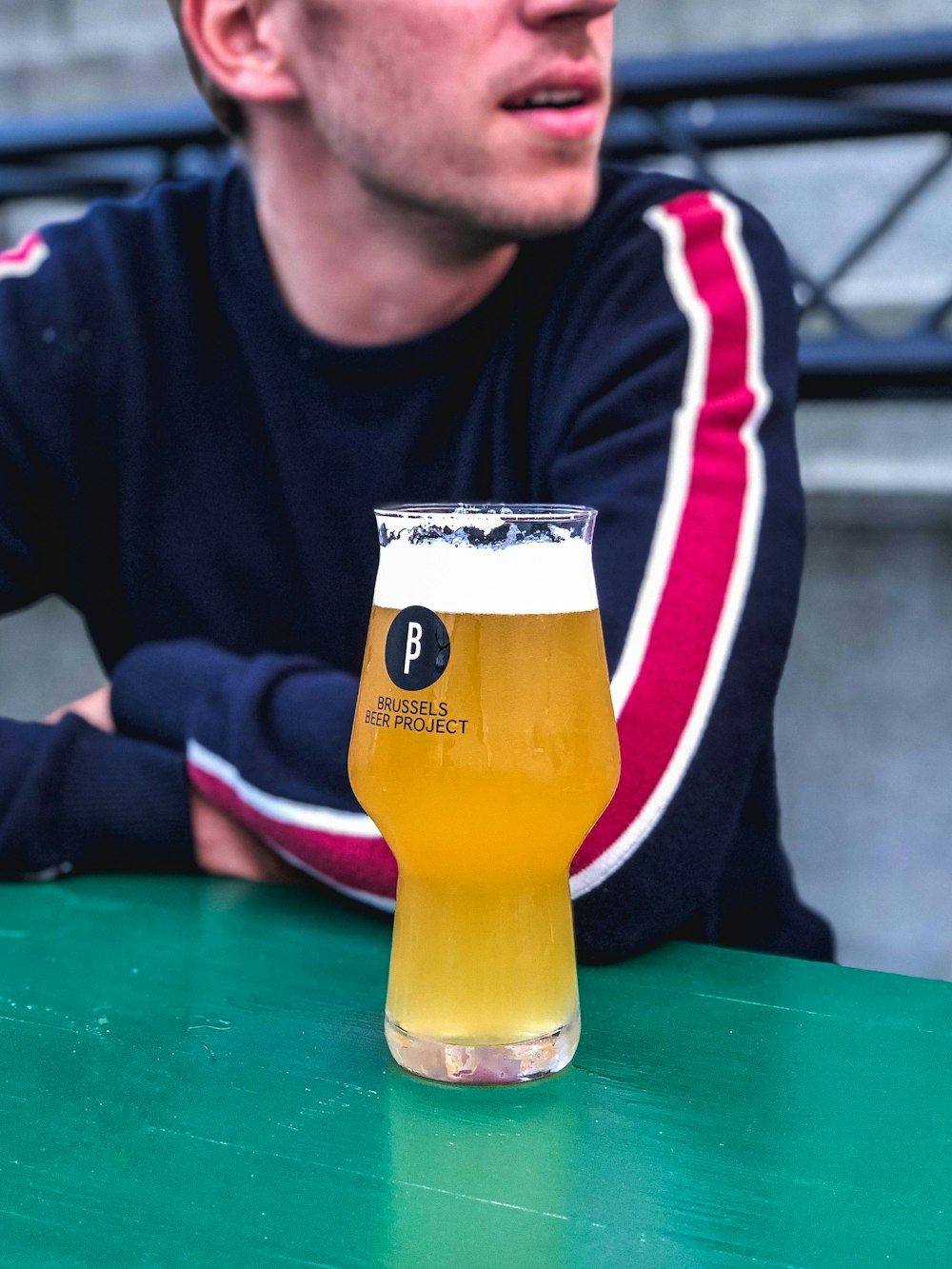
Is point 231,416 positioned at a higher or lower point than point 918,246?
lower

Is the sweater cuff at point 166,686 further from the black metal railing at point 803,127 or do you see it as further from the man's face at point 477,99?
the black metal railing at point 803,127

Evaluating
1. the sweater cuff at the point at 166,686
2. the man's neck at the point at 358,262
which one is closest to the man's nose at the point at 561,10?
the man's neck at the point at 358,262

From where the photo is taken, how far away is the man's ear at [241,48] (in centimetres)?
150

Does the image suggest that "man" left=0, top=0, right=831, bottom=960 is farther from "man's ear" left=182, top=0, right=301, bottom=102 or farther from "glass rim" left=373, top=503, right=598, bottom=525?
"glass rim" left=373, top=503, right=598, bottom=525

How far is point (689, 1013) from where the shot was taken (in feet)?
2.55

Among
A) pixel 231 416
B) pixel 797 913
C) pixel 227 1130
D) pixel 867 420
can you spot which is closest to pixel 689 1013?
pixel 227 1130

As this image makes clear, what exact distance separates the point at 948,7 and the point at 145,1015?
2953 millimetres

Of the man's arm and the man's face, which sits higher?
the man's face

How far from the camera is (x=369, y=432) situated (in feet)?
4.94

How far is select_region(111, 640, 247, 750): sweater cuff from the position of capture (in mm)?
1183

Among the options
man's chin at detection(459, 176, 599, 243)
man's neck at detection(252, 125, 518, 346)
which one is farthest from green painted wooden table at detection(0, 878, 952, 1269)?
man's neck at detection(252, 125, 518, 346)

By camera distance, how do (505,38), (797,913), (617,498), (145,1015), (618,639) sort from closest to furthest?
(145,1015) < (618,639) < (617,498) < (505,38) < (797,913)

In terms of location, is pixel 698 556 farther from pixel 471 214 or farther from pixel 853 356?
pixel 853 356

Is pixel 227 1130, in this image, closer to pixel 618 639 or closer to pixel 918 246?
pixel 618 639
